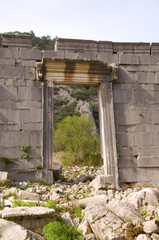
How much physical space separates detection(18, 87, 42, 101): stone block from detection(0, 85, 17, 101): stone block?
0.15 metres

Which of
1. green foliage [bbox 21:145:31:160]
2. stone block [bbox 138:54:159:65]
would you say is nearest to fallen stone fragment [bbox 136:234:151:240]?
green foliage [bbox 21:145:31:160]

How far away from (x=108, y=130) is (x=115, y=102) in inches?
38.9

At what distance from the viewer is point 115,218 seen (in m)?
4.45

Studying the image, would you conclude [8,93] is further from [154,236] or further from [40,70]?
[154,236]

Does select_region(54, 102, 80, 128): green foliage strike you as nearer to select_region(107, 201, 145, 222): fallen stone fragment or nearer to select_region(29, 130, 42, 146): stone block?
select_region(29, 130, 42, 146): stone block

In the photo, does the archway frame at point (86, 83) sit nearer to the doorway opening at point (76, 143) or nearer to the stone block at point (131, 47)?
the stone block at point (131, 47)

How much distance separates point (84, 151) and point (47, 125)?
853 centimetres

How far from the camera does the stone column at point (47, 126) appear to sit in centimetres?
812

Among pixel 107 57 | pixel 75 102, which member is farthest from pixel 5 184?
pixel 75 102

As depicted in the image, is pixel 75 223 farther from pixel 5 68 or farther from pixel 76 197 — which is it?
pixel 5 68

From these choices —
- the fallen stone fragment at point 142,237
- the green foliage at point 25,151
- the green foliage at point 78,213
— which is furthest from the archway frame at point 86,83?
the fallen stone fragment at point 142,237

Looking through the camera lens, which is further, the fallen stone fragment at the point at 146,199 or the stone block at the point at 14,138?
the stone block at the point at 14,138

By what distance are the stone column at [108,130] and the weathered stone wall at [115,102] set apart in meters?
0.19

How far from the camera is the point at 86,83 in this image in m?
8.88
